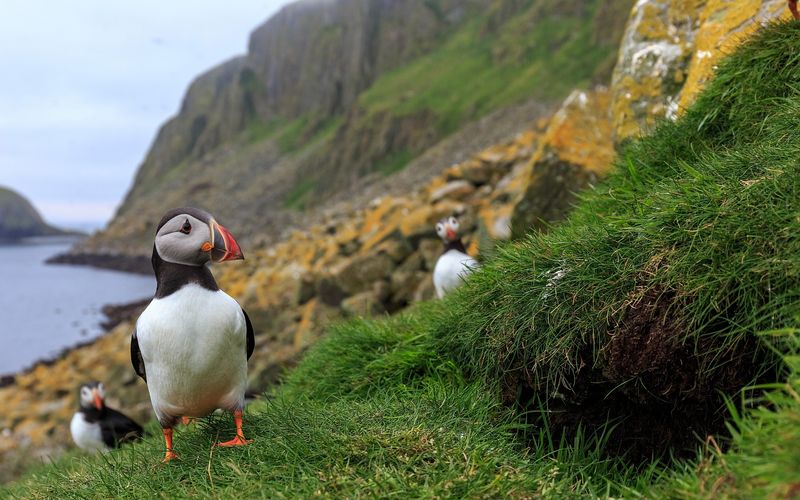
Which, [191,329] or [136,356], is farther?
[136,356]

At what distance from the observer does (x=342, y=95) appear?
352 feet

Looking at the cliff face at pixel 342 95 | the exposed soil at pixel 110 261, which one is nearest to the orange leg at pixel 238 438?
the cliff face at pixel 342 95

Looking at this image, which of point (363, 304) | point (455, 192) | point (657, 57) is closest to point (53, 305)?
point (455, 192)

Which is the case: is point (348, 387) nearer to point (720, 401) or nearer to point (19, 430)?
point (720, 401)

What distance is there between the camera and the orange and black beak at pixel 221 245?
3666mm

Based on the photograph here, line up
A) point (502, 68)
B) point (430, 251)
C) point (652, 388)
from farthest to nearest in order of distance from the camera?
point (502, 68), point (430, 251), point (652, 388)

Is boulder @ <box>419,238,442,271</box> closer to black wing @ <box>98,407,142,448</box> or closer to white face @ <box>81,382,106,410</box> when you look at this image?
Answer: black wing @ <box>98,407,142,448</box>

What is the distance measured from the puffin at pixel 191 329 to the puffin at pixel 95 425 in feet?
14.3

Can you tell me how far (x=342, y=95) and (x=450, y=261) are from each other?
10365 centimetres

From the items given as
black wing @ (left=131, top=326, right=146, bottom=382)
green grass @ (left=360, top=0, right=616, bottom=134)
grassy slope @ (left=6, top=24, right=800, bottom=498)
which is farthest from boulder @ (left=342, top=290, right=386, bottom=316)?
green grass @ (left=360, top=0, right=616, bottom=134)

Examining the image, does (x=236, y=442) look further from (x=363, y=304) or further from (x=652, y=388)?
(x=363, y=304)

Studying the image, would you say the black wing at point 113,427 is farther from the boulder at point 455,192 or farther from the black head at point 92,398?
the boulder at point 455,192

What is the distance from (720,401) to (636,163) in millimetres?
2452

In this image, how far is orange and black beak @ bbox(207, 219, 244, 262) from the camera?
3.67 metres
